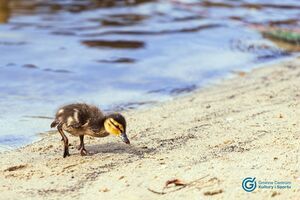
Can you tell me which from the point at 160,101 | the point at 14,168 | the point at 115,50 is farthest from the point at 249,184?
the point at 115,50

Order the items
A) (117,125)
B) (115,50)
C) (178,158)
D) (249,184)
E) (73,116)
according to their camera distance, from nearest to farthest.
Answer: (249,184)
(178,158)
(117,125)
(73,116)
(115,50)

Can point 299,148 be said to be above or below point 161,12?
above

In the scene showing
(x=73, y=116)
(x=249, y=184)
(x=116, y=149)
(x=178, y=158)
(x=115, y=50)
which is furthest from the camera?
(x=115, y=50)

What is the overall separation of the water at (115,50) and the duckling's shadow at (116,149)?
2.67 feet

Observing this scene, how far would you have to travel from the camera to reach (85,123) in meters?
5.44

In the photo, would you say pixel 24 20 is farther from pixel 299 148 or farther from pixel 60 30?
pixel 299 148

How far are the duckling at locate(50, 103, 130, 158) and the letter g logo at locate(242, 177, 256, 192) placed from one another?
128 centimetres

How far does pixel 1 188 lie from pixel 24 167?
565 mm

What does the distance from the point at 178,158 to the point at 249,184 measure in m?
0.89

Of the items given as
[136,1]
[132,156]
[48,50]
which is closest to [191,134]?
[132,156]

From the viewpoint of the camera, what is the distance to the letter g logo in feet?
13.9

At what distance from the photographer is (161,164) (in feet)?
16.2

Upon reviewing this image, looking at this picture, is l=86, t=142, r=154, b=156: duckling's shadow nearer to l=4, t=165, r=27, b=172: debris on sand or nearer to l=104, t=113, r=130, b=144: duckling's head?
l=104, t=113, r=130, b=144: duckling's head

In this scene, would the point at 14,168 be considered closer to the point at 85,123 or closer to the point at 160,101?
the point at 85,123
